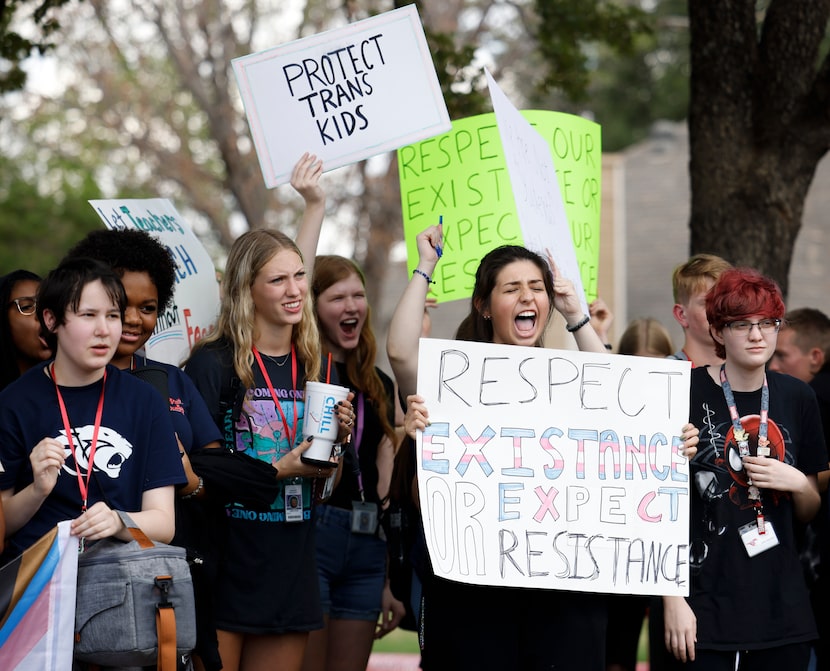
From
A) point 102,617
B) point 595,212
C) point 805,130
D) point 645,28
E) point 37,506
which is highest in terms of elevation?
point 645,28

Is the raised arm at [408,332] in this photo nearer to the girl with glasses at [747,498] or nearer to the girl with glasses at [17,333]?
the girl with glasses at [747,498]

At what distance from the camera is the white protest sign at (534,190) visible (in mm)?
4145

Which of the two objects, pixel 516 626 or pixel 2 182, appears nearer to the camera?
pixel 516 626

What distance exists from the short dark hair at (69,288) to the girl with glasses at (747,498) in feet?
6.54

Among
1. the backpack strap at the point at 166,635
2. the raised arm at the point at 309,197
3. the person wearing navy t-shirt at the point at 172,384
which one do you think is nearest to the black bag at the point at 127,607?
the backpack strap at the point at 166,635

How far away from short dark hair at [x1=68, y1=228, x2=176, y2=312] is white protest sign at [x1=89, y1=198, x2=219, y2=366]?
0.64 metres

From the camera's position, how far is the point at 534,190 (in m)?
4.32

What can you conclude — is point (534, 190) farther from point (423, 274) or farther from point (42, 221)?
point (42, 221)

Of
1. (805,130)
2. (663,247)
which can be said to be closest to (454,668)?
(805,130)

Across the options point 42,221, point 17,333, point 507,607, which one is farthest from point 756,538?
point 42,221

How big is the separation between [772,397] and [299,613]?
1854 mm

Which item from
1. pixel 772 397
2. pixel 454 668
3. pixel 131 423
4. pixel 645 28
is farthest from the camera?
pixel 645 28

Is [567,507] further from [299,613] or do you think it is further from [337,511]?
[337,511]

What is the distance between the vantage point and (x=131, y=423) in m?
3.35
